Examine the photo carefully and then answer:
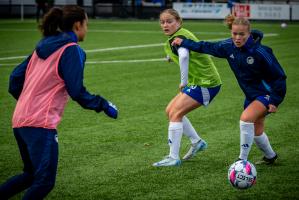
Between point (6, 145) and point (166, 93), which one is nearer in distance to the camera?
point (6, 145)

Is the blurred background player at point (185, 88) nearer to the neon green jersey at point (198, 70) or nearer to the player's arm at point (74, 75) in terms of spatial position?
the neon green jersey at point (198, 70)

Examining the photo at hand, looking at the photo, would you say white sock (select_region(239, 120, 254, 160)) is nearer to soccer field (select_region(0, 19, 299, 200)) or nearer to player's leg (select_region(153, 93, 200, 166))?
soccer field (select_region(0, 19, 299, 200))

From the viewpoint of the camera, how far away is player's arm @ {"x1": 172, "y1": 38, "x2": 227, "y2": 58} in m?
8.10

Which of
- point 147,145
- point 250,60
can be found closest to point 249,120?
point 250,60

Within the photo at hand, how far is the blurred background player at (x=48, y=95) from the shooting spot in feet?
17.7

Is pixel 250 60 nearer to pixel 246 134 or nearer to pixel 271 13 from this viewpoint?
pixel 246 134

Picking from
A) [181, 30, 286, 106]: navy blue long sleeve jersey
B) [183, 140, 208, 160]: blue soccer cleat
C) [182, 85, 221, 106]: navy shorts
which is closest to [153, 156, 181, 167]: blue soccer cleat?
[183, 140, 208, 160]: blue soccer cleat

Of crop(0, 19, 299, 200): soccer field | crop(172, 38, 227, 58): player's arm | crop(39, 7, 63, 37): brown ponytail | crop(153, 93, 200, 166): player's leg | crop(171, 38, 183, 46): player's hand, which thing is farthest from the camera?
crop(153, 93, 200, 166): player's leg

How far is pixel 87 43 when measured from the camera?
27.6 m

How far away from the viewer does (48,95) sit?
5.47 meters

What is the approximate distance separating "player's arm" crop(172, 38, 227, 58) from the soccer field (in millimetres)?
1434

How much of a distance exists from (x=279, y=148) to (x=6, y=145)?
3950 mm

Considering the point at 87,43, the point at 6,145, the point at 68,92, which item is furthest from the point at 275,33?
the point at 68,92

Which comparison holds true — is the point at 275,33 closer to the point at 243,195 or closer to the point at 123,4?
the point at 123,4
